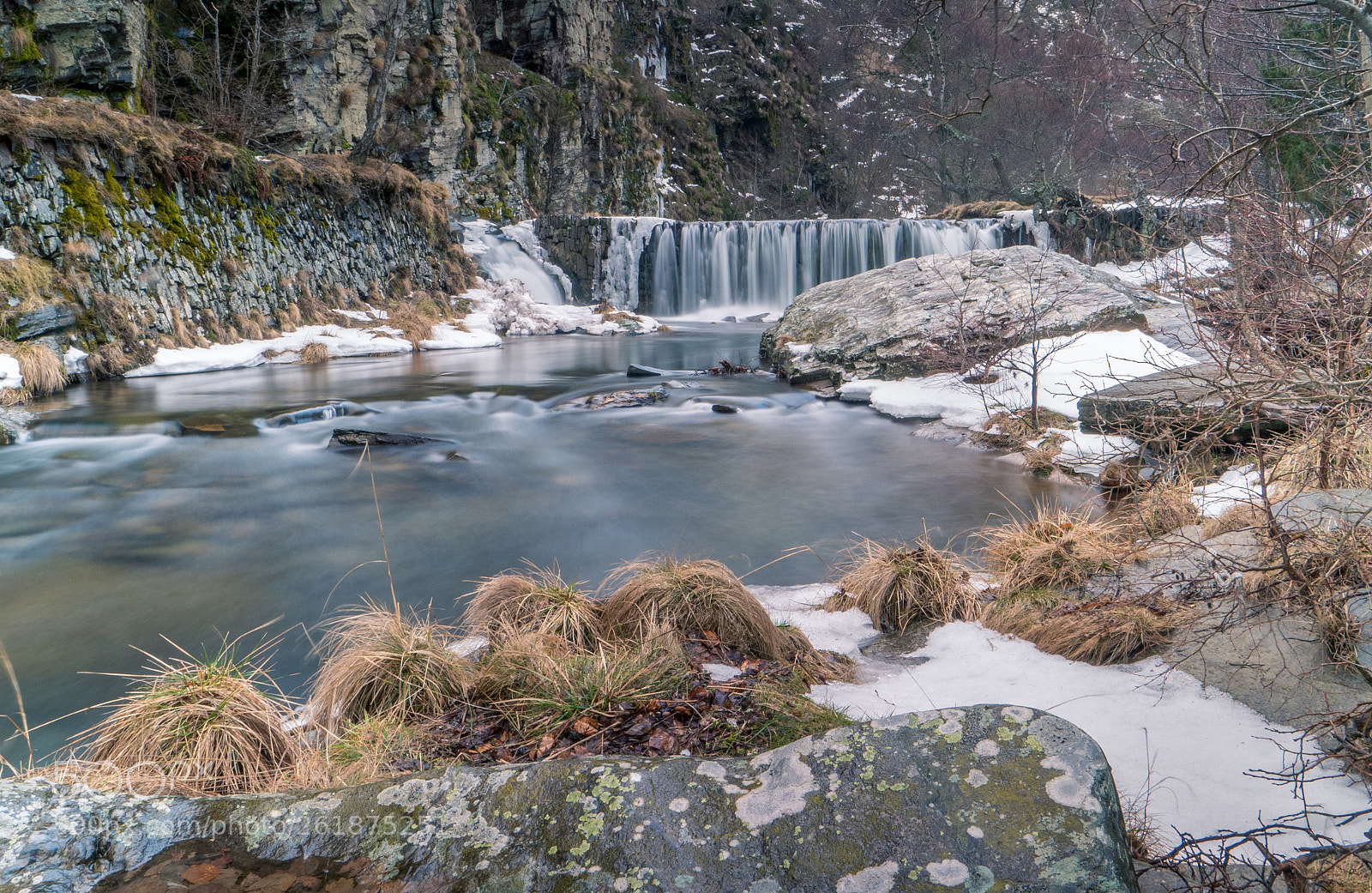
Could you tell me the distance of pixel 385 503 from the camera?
22.9ft

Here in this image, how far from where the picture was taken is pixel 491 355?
56.1ft

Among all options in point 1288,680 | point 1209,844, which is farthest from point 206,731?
point 1288,680

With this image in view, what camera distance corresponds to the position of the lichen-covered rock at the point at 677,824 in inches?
47.9

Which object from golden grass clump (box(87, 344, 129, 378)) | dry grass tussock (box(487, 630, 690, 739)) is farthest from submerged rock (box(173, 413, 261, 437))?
dry grass tussock (box(487, 630, 690, 739))

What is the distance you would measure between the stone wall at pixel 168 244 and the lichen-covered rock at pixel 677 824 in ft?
42.3

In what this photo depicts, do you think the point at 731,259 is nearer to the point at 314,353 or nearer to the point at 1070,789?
the point at 314,353

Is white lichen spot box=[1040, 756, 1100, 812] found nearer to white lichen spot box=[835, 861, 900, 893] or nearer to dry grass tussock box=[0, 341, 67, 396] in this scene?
white lichen spot box=[835, 861, 900, 893]

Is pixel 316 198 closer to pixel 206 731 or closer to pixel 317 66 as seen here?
pixel 317 66

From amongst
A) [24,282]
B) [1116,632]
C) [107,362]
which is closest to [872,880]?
[1116,632]

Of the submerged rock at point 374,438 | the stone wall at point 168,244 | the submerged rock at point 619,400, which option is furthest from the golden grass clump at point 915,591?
the stone wall at point 168,244

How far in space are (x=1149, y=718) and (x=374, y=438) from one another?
8296 millimetres

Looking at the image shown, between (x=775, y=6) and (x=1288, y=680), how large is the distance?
202 feet

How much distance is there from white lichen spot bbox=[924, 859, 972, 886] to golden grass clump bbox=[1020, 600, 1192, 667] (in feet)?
7.20

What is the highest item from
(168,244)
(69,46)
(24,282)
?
(69,46)
